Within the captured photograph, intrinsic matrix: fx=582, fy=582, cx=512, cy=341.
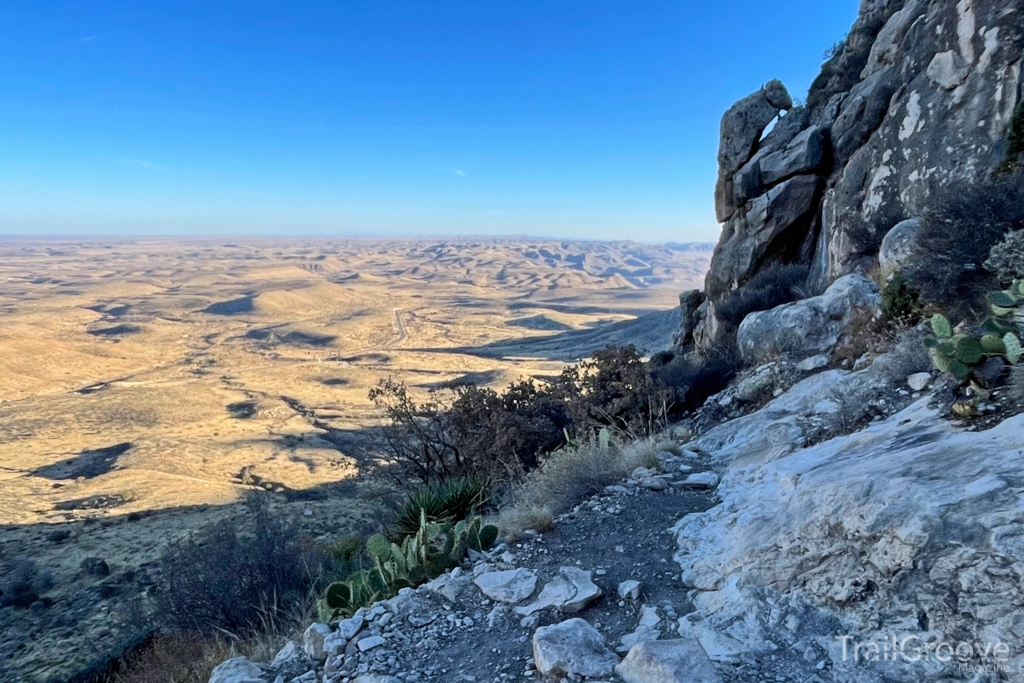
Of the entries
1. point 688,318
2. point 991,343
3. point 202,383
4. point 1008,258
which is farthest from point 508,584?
point 202,383

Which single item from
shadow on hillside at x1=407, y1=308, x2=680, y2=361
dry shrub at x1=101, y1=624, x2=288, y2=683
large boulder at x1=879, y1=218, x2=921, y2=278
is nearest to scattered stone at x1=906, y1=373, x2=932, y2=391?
large boulder at x1=879, y1=218, x2=921, y2=278

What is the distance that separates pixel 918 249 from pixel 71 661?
46.4 ft

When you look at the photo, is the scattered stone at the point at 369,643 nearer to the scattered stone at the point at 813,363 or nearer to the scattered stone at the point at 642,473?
the scattered stone at the point at 642,473

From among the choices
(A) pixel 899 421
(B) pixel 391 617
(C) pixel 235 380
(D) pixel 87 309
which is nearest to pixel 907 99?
(A) pixel 899 421

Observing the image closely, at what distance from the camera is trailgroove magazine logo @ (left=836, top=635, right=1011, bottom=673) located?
2.53 meters

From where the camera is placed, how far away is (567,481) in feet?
18.9

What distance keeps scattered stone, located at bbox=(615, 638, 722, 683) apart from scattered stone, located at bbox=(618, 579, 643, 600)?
2.16 feet

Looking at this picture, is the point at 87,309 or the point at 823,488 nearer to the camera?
the point at 823,488

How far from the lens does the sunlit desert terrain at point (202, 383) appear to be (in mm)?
18859

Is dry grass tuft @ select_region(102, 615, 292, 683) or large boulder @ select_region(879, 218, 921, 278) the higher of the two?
large boulder @ select_region(879, 218, 921, 278)

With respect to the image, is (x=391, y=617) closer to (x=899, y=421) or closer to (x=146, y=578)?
Result: (x=899, y=421)

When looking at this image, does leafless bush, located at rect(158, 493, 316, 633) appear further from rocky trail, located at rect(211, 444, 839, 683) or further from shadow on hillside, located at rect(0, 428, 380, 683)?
rocky trail, located at rect(211, 444, 839, 683)

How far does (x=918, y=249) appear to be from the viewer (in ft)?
24.0

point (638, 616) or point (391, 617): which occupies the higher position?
point (638, 616)
